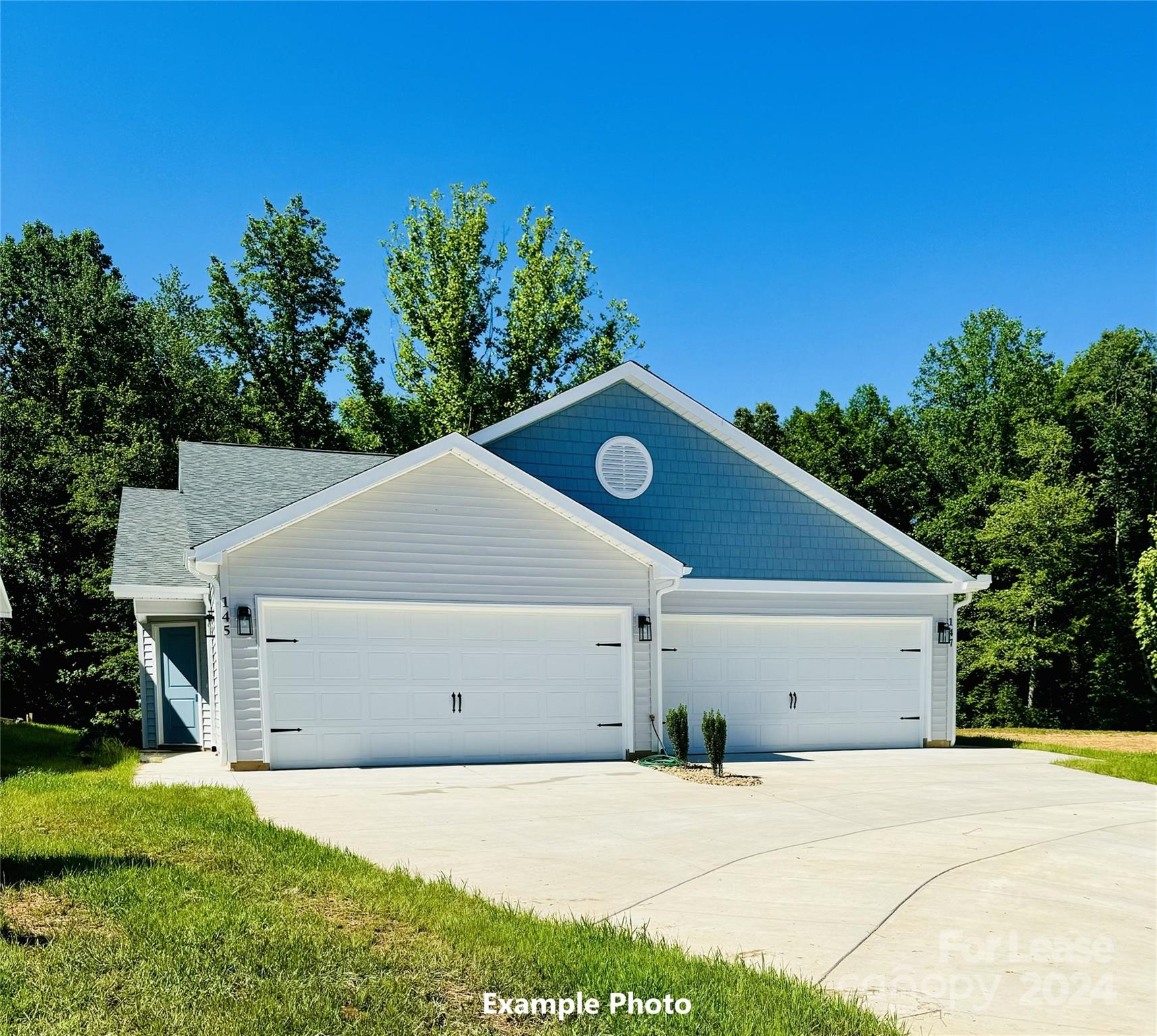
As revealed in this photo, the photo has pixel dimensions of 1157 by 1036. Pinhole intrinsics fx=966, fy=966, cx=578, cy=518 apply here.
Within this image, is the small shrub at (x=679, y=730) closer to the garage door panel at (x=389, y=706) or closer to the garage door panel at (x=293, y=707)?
the garage door panel at (x=389, y=706)

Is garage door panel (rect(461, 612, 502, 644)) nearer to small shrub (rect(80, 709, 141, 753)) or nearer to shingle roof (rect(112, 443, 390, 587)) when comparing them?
shingle roof (rect(112, 443, 390, 587))

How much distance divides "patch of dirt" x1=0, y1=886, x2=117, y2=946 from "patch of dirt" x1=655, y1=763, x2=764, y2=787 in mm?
7969

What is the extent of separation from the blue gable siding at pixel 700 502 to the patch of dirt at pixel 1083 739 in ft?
17.4

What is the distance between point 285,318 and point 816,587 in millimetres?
24090

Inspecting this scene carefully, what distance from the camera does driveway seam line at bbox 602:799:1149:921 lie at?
614 centimetres

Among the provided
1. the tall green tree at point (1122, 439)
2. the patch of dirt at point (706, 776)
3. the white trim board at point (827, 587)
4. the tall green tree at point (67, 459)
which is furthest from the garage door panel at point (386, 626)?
the tall green tree at point (1122, 439)

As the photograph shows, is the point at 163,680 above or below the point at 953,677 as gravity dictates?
above

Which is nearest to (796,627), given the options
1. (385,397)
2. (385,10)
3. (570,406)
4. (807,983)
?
(570,406)

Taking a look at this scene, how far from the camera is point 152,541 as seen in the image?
55.6 feet

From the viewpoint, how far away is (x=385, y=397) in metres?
32.9

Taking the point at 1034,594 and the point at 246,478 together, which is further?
the point at 1034,594

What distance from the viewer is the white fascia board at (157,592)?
14.5 meters

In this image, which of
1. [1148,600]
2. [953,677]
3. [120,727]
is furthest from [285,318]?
[1148,600]

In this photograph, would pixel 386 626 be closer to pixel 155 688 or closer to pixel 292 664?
pixel 292 664
